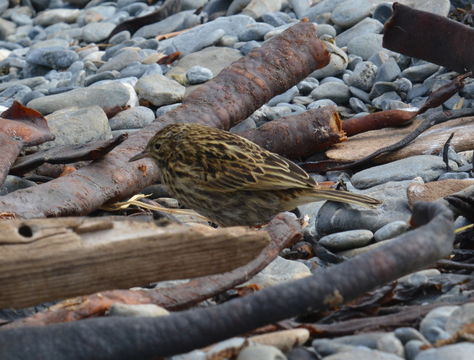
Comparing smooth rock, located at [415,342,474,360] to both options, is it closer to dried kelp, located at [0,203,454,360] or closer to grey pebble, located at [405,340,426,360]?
grey pebble, located at [405,340,426,360]

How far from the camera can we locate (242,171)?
629 cm

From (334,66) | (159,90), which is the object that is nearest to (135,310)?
(159,90)

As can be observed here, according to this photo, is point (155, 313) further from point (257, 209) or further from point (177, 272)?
point (257, 209)

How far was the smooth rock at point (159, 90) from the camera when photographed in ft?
29.3

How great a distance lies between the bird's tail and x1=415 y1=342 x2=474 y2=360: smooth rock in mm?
2545

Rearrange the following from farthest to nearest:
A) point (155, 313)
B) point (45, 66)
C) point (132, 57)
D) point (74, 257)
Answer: point (45, 66), point (132, 57), point (155, 313), point (74, 257)

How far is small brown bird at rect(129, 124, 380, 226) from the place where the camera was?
246 inches

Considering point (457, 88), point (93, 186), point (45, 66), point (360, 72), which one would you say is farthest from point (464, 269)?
point (45, 66)

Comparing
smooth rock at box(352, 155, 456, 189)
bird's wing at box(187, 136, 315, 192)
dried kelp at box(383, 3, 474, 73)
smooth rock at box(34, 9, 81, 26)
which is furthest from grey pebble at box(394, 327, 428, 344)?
smooth rock at box(34, 9, 81, 26)

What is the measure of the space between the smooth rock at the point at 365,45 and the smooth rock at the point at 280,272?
4846 mm

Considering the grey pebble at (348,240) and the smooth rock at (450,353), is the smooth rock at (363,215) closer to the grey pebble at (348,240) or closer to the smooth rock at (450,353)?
the grey pebble at (348,240)

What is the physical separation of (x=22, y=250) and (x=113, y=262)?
32 centimetres

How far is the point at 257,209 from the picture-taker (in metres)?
6.34

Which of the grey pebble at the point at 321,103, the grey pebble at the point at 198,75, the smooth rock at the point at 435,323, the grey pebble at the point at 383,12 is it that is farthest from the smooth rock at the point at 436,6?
the smooth rock at the point at 435,323
